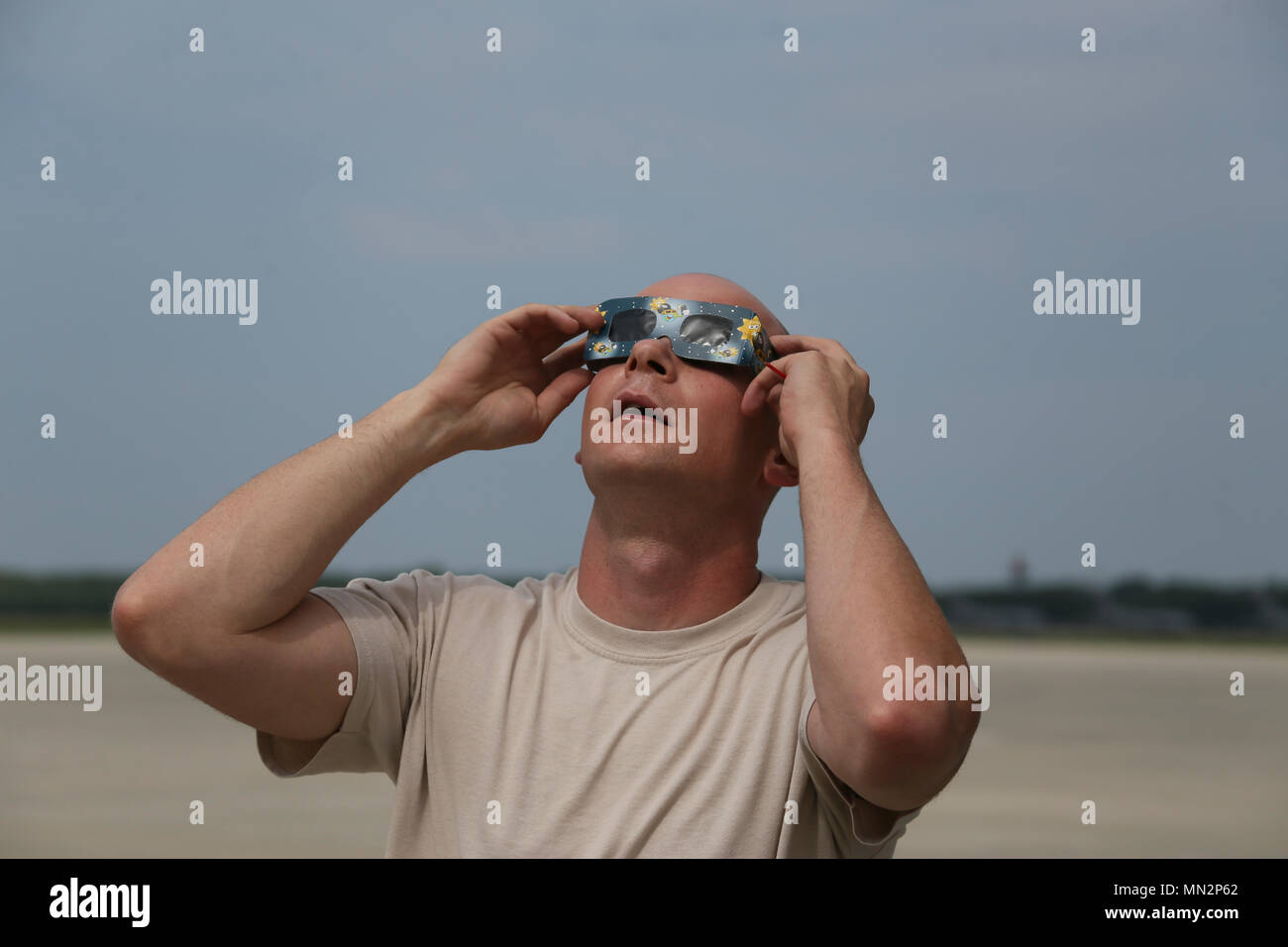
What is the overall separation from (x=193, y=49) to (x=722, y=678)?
259 cm

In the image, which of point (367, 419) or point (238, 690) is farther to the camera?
point (367, 419)

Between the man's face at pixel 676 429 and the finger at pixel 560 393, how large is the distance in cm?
11

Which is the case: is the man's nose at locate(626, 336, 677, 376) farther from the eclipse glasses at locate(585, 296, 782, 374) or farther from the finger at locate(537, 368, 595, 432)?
the finger at locate(537, 368, 595, 432)

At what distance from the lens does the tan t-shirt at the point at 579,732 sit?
2.58 meters

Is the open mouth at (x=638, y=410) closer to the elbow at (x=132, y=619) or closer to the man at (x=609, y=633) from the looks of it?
the man at (x=609, y=633)

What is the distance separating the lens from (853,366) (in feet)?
9.68

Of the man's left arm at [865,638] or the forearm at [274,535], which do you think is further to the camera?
the forearm at [274,535]

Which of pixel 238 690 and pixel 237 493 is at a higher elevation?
pixel 237 493

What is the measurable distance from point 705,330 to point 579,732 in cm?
100

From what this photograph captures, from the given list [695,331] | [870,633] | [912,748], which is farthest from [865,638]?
[695,331]

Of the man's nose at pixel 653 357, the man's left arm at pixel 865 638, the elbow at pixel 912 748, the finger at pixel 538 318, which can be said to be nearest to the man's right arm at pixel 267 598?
the finger at pixel 538 318
